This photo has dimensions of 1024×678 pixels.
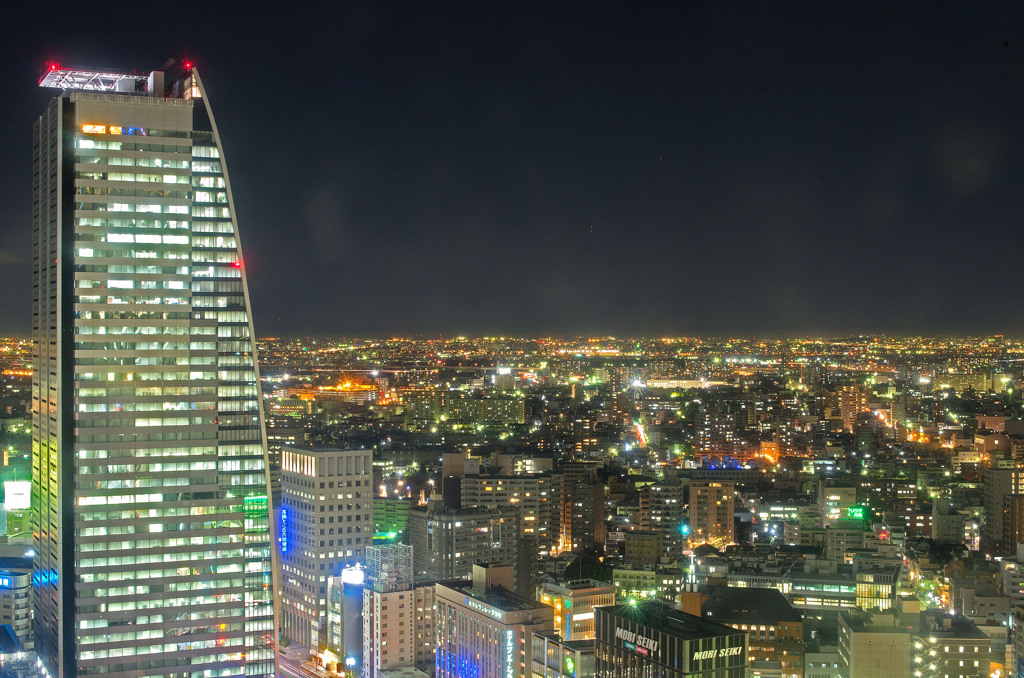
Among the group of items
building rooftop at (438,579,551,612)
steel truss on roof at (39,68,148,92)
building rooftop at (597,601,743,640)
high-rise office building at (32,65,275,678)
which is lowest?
building rooftop at (438,579,551,612)

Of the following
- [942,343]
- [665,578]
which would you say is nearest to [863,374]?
[942,343]

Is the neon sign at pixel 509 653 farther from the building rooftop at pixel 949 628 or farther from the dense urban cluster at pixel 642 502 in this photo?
the building rooftop at pixel 949 628

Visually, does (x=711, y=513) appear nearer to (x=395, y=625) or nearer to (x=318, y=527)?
(x=318, y=527)

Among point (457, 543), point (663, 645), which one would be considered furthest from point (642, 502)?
point (663, 645)

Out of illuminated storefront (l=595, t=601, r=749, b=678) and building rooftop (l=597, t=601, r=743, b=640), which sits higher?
building rooftop (l=597, t=601, r=743, b=640)

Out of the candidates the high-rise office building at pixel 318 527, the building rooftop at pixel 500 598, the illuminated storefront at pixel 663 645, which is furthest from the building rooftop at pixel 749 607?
the high-rise office building at pixel 318 527

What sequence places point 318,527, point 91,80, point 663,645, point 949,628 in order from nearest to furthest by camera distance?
point 663,645, point 91,80, point 949,628, point 318,527

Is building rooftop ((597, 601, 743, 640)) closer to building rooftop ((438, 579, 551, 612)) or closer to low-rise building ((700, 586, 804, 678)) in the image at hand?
building rooftop ((438, 579, 551, 612))

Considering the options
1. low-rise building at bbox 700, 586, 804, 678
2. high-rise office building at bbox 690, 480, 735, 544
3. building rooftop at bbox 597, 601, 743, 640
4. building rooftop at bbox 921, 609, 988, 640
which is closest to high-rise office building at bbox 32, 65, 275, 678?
building rooftop at bbox 597, 601, 743, 640

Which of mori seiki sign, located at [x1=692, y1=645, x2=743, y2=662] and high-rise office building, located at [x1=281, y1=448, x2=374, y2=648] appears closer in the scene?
mori seiki sign, located at [x1=692, y1=645, x2=743, y2=662]
